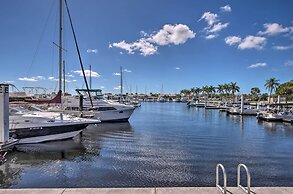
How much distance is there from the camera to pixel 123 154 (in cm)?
1758

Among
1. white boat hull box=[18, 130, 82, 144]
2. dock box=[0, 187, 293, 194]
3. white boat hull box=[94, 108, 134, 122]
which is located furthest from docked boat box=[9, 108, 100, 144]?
white boat hull box=[94, 108, 134, 122]

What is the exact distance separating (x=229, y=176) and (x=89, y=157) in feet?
31.0

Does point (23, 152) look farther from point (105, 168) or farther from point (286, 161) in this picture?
point (286, 161)

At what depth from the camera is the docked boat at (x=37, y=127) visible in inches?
792

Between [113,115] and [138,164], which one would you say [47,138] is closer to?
[138,164]

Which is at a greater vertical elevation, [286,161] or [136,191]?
[136,191]

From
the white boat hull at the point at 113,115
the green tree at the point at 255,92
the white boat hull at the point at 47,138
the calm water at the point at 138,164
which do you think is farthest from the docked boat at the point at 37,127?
the green tree at the point at 255,92

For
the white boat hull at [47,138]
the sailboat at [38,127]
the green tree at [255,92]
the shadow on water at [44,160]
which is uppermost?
the green tree at [255,92]

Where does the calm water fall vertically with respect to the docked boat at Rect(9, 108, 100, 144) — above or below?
below

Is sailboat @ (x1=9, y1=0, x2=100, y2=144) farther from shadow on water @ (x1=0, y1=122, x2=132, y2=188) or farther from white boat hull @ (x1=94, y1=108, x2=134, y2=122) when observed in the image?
white boat hull @ (x1=94, y1=108, x2=134, y2=122)

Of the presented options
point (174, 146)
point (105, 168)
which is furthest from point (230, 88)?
point (105, 168)

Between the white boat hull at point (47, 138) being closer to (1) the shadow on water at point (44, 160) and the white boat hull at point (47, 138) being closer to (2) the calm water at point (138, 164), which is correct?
(1) the shadow on water at point (44, 160)

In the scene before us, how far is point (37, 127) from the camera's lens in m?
20.6

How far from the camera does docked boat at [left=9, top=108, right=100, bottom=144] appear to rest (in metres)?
20.1
